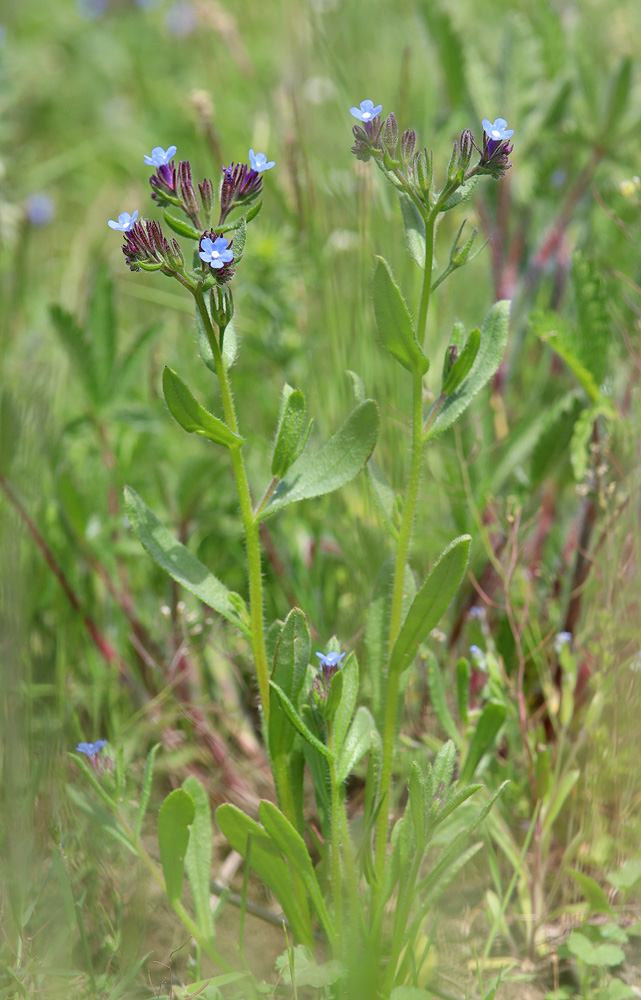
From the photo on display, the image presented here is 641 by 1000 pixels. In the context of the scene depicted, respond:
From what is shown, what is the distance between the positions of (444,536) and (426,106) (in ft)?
2.91

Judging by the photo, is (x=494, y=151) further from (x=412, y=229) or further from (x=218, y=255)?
(x=218, y=255)

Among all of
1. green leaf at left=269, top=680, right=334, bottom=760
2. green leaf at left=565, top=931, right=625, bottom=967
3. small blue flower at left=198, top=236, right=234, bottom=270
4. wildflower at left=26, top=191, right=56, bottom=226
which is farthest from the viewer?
wildflower at left=26, top=191, right=56, bottom=226

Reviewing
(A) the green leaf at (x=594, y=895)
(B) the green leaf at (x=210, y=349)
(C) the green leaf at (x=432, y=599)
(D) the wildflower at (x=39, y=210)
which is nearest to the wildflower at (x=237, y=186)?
(B) the green leaf at (x=210, y=349)

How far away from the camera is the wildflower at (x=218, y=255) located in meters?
0.94

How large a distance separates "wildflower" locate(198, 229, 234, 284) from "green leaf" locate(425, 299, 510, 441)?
299mm

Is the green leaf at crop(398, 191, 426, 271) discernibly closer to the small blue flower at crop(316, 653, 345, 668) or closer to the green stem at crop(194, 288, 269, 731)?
the green stem at crop(194, 288, 269, 731)

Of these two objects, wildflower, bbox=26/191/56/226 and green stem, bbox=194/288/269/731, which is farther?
wildflower, bbox=26/191/56/226

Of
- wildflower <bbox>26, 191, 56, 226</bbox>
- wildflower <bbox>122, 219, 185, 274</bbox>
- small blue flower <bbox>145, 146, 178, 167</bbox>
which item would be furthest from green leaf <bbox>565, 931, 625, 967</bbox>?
wildflower <bbox>26, 191, 56, 226</bbox>

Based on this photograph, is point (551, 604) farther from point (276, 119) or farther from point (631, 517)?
point (276, 119)

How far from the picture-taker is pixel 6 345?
7.17 ft

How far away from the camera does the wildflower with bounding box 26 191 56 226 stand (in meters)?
2.80

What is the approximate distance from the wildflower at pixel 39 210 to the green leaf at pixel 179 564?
6.37ft

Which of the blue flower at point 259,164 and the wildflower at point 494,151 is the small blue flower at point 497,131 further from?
the blue flower at point 259,164

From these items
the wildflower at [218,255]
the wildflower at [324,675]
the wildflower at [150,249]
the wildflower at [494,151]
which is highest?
the wildflower at [494,151]
